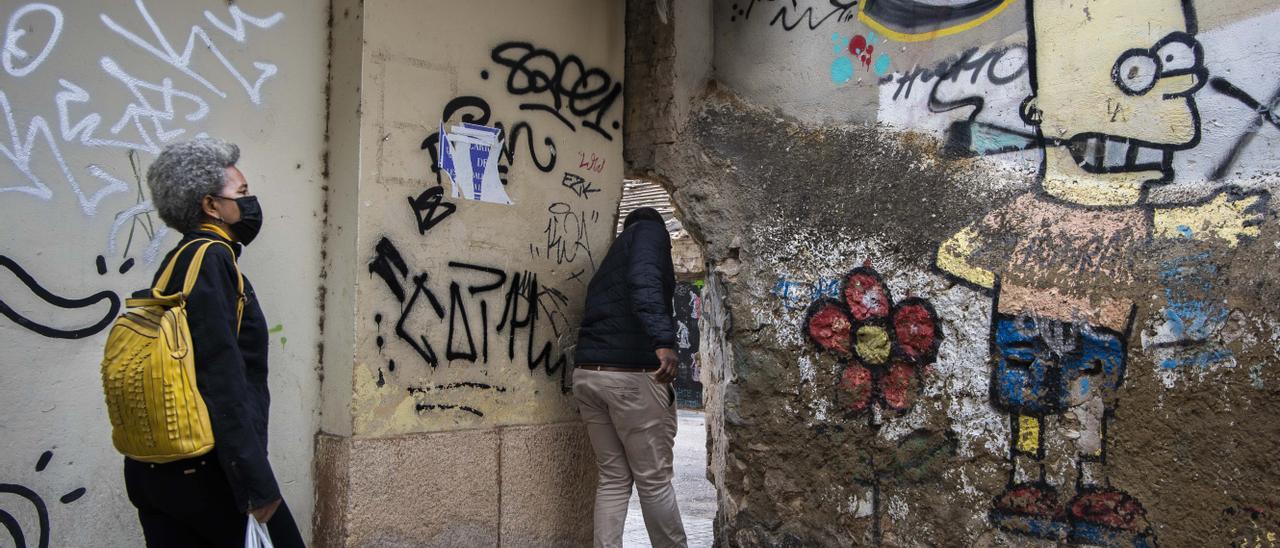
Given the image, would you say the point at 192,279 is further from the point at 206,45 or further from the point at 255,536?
the point at 206,45

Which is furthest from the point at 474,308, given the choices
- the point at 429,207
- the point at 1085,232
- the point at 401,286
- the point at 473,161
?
the point at 1085,232

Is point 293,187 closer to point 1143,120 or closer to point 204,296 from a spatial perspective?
point 204,296

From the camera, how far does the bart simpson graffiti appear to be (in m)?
3.79

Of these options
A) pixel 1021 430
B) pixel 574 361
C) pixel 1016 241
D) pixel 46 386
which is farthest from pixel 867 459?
pixel 46 386

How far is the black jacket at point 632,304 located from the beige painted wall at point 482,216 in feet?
1.09

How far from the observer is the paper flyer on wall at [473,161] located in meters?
4.53

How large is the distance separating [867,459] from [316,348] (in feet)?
7.98

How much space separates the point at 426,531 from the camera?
4.40m

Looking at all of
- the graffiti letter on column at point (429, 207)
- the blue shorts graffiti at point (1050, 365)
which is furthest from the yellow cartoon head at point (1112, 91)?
the graffiti letter on column at point (429, 207)

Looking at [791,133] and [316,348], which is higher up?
[791,133]

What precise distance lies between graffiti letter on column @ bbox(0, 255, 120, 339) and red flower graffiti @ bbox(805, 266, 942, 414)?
2.85m

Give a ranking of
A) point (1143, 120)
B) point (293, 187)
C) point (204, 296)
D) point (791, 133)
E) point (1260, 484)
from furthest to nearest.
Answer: point (791, 133), point (293, 187), point (1143, 120), point (1260, 484), point (204, 296)

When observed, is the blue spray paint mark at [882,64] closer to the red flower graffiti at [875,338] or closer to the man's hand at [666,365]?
the red flower graffiti at [875,338]

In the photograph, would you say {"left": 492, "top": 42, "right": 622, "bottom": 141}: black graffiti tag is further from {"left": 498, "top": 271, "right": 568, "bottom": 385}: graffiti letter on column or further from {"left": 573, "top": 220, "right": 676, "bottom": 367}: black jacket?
{"left": 498, "top": 271, "right": 568, "bottom": 385}: graffiti letter on column
